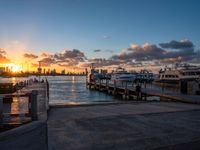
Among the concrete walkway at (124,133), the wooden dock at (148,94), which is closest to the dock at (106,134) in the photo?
the concrete walkway at (124,133)

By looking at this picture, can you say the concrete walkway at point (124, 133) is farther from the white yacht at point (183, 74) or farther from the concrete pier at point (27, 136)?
the white yacht at point (183, 74)

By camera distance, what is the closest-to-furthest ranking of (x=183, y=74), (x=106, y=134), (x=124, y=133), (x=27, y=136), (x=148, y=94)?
1. (x=27, y=136)
2. (x=106, y=134)
3. (x=124, y=133)
4. (x=148, y=94)
5. (x=183, y=74)

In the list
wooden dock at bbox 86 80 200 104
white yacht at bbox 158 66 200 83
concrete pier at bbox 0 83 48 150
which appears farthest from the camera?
white yacht at bbox 158 66 200 83

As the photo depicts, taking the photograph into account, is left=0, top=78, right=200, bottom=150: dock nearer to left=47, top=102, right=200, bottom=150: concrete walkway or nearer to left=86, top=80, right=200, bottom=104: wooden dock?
left=47, top=102, right=200, bottom=150: concrete walkway

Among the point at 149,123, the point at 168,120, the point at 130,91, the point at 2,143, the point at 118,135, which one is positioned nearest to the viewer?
the point at 2,143

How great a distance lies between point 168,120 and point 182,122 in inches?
23.8

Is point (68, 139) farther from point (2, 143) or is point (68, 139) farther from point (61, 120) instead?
point (61, 120)

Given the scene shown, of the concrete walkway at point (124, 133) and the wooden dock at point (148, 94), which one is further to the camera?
the wooden dock at point (148, 94)

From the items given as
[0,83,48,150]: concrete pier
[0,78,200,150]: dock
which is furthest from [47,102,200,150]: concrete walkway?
[0,83,48,150]: concrete pier

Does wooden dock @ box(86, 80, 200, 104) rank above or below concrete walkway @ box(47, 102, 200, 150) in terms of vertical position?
below

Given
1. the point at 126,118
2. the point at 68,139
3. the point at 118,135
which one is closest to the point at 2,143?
the point at 68,139

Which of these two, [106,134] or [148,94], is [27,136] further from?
[148,94]

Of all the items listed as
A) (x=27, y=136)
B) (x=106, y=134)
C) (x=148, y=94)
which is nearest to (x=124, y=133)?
(x=106, y=134)

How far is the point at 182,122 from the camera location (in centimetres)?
974
